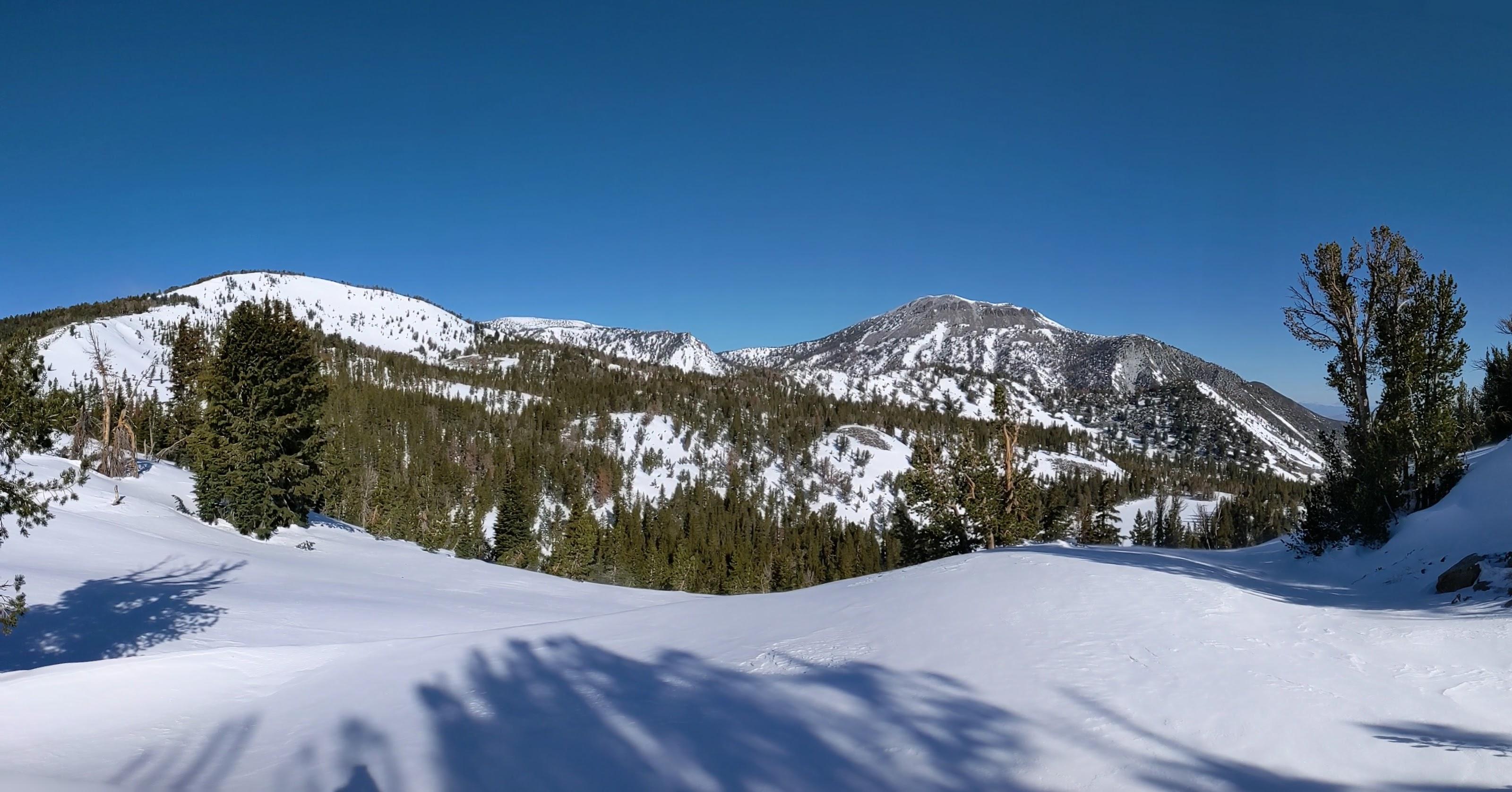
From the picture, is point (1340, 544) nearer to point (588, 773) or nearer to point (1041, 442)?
point (588, 773)

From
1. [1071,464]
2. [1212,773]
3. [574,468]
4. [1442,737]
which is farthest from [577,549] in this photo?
[1071,464]

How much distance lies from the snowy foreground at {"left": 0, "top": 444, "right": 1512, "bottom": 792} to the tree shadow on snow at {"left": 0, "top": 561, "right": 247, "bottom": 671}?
78mm

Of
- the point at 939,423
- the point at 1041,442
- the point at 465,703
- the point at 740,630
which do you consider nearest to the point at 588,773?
the point at 465,703

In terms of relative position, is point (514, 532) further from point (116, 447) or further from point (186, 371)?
point (116, 447)

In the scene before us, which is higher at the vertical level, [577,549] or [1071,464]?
[1071,464]

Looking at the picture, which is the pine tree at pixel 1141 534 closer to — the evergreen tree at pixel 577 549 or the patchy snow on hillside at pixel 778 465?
the patchy snow on hillside at pixel 778 465

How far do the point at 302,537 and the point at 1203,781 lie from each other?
1229 inches

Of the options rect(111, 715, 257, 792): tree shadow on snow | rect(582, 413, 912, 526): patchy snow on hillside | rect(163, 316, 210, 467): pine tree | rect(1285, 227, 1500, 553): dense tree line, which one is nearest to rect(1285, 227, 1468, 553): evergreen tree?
rect(1285, 227, 1500, 553): dense tree line

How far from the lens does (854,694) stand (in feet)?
20.9

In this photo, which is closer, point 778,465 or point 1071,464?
point 778,465

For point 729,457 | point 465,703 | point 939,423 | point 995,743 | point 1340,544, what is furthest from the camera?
point 939,423

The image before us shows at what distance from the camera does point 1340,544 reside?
16203mm

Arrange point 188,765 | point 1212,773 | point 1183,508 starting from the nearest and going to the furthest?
1. point 1212,773
2. point 188,765
3. point 1183,508

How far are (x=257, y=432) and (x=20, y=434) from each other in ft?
67.2
